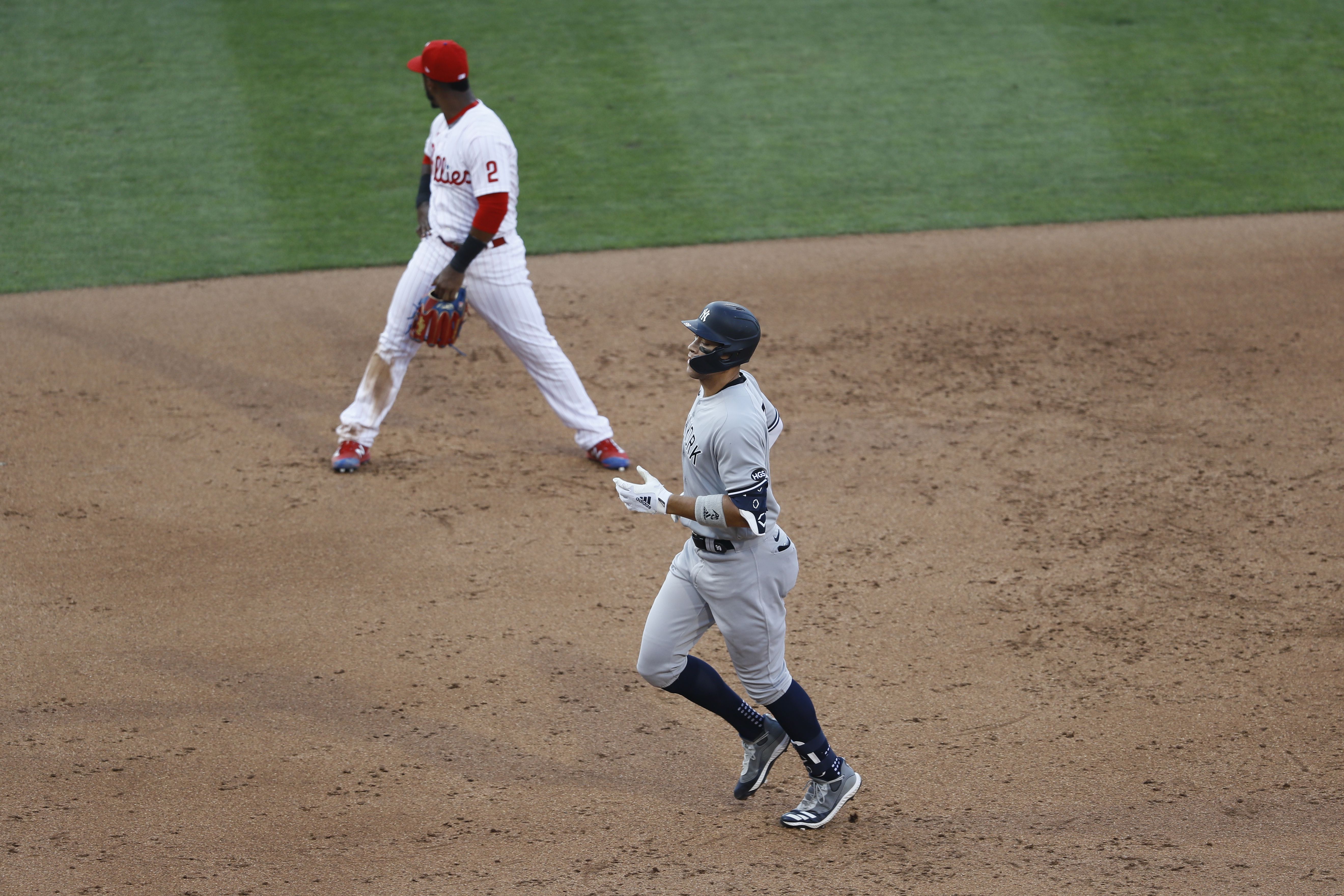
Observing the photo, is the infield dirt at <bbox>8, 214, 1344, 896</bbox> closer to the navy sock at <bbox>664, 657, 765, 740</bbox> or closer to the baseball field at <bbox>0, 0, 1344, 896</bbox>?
the baseball field at <bbox>0, 0, 1344, 896</bbox>

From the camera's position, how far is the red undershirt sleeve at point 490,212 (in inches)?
237

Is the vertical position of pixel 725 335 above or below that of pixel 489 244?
above

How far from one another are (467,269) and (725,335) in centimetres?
286

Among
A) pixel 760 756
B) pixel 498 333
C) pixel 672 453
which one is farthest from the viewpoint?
pixel 672 453

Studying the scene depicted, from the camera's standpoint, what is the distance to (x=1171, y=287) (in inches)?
338

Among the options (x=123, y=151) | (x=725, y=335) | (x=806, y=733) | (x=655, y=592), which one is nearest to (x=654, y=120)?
(x=123, y=151)

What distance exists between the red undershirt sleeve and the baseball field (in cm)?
127

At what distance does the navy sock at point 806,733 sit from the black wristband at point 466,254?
3.07m

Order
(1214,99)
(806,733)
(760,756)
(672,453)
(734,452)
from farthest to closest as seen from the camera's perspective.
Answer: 1. (1214,99)
2. (672,453)
3. (760,756)
4. (806,733)
5. (734,452)

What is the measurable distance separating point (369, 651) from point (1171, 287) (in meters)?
6.21

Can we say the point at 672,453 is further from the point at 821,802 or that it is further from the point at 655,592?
the point at 821,802

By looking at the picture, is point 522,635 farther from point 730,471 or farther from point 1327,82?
point 1327,82

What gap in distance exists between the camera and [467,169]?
6.11 m

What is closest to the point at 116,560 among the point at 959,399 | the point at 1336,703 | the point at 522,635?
the point at 522,635
